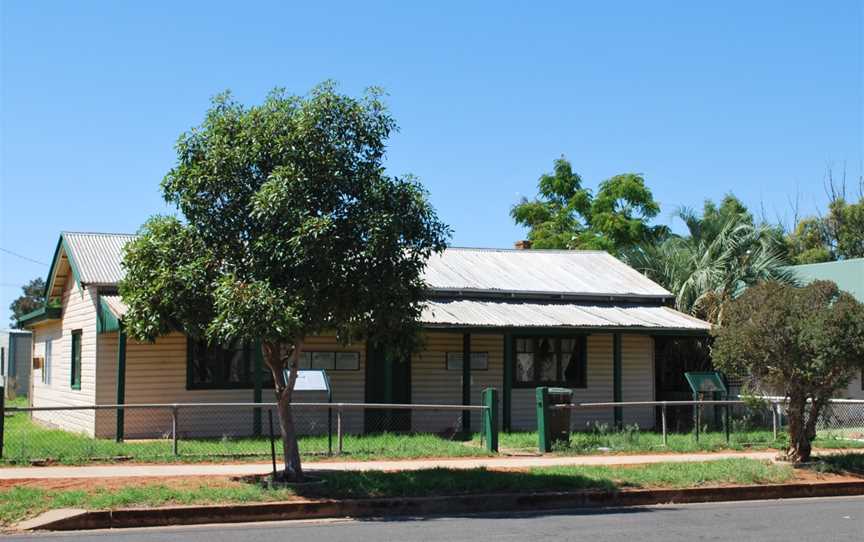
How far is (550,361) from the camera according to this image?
74.6 ft

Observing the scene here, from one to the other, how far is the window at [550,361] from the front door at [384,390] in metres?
2.69

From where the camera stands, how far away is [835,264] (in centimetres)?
2958

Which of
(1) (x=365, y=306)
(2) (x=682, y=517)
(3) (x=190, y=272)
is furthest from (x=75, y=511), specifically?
(2) (x=682, y=517)

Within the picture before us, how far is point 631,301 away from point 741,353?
30.3ft

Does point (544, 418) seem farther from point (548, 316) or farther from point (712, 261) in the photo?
point (712, 261)

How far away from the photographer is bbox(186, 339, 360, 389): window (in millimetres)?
19719

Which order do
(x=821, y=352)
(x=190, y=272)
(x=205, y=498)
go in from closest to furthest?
1. (x=205, y=498)
2. (x=190, y=272)
3. (x=821, y=352)

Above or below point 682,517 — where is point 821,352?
above

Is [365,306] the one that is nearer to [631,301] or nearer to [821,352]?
[821,352]

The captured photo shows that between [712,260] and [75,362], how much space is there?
59.9 ft

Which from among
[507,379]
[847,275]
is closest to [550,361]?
[507,379]

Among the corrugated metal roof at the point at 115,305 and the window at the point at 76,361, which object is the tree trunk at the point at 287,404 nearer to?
the corrugated metal roof at the point at 115,305

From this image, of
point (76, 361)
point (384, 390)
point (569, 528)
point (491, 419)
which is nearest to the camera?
point (569, 528)

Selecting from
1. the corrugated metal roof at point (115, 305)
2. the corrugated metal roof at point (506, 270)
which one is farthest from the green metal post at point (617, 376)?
the corrugated metal roof at point (115, 305)
